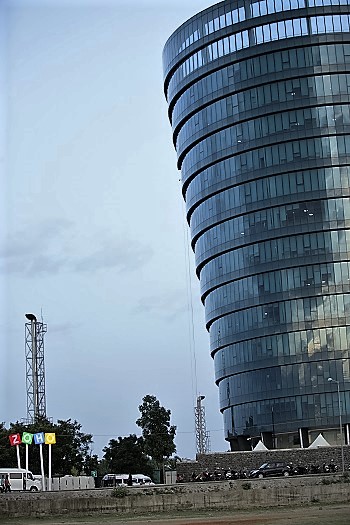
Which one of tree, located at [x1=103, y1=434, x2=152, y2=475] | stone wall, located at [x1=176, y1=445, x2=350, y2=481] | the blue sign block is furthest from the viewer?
tree, located at [x1=103, y1=434, x2=152, y2=475]

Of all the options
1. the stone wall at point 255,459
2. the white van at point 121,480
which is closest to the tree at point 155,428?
the stone wall at point 255,459

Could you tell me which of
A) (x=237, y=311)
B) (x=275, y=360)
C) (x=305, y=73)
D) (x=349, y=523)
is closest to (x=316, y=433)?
(x=275, y=360)

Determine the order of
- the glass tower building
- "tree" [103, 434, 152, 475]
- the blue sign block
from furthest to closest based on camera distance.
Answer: the glass tower building
"tree" [103, 434, 152, 475]
the blue sign block

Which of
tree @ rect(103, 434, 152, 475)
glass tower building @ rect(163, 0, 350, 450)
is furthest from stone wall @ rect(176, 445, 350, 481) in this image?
glass tower building @ rect(163, 0, 350, 450)

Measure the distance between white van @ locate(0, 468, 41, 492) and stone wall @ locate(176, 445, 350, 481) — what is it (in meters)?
21.2

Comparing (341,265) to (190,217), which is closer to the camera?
(341,265)

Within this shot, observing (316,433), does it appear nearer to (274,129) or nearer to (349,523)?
(274,129)

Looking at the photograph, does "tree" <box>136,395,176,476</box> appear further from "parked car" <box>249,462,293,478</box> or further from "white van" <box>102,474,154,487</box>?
"parked car" <box>249,462,293,478</box>

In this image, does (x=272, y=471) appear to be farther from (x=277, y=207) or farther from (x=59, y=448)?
(x=277, y=207)

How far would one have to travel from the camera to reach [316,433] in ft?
437

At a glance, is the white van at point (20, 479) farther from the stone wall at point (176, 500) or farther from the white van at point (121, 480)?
the stone wall at point (176, 500)

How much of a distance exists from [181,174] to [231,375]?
104ft

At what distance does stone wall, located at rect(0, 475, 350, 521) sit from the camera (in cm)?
6519

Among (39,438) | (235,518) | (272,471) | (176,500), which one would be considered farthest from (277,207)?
(235,518)
